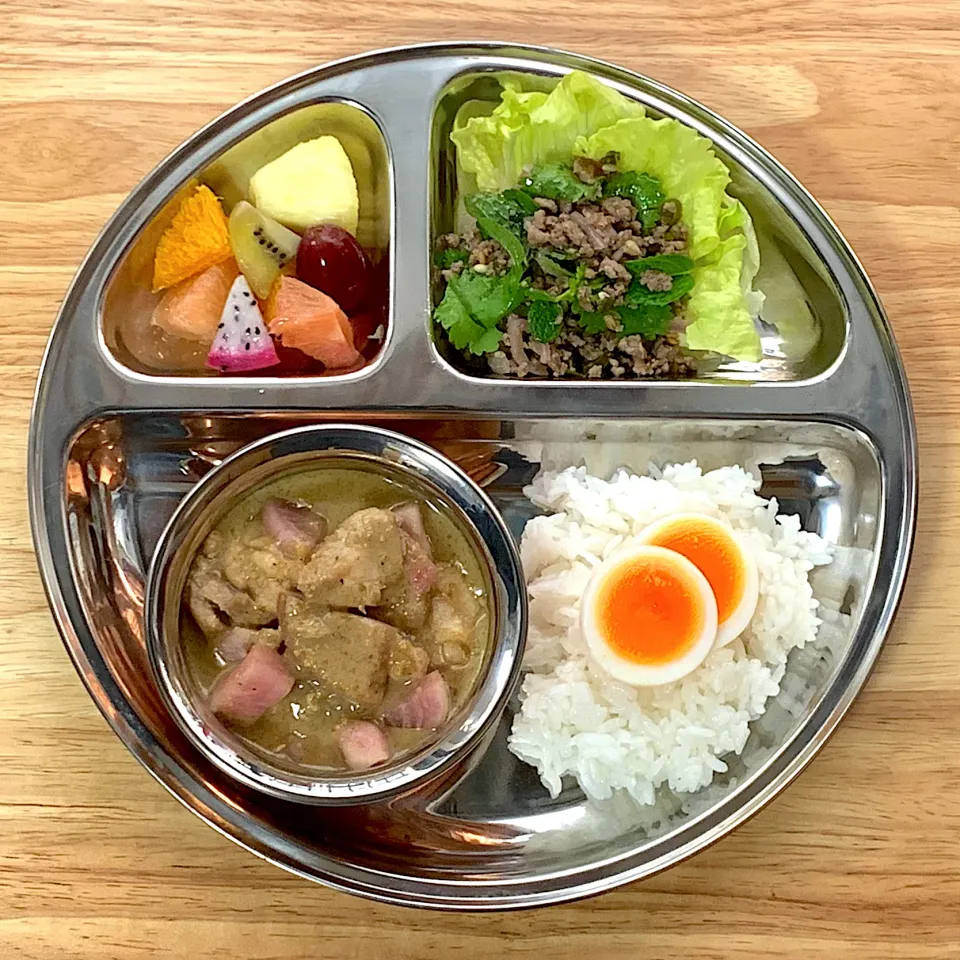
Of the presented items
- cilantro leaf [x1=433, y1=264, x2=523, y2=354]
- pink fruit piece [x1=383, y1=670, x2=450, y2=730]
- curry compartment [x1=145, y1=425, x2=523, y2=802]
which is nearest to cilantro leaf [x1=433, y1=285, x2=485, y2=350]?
cilantro leaf [x1=433, y1=264, x2=523, y2=354]

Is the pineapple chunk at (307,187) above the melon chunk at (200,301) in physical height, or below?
above

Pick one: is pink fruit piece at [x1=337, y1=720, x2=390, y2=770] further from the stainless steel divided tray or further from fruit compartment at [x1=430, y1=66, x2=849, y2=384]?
fruit compartment at [x1=430, y1=66, x2=849, y2=384]

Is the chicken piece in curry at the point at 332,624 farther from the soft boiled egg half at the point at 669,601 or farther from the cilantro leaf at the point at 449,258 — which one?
the cilantro leaf at the point at 449,258

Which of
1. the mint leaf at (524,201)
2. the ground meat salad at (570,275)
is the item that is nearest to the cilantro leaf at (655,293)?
the ground meat salad at (570,275)

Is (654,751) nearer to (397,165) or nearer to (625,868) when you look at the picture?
(625,868)

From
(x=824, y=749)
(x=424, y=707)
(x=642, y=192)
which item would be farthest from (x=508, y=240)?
(x=824, y=749)

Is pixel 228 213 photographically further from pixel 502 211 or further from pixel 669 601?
pixel 669 601
